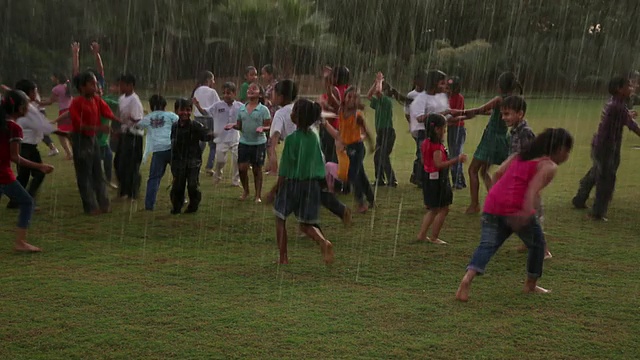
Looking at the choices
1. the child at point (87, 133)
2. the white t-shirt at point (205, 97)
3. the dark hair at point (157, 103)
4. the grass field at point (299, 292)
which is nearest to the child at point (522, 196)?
the grass field at point (299, 292)

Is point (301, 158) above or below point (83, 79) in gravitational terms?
below

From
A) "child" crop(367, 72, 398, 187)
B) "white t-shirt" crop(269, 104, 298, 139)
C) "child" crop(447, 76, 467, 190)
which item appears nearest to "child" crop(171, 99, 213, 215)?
"white t-shirt" crop(269, 104, 298, 139)

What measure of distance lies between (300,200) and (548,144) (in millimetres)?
2064

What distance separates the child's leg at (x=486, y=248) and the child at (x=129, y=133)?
5.21m

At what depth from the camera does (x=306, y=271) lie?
6867mm

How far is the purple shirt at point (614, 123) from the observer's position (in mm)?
9031

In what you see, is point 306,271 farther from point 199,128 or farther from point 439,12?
point 439,12

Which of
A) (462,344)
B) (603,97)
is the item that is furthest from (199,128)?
(603,97)

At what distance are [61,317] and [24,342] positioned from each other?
0.49 meters

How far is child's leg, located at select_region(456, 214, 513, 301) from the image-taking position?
5.97 meters

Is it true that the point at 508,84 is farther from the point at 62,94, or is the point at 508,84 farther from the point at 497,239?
the point at 62,94

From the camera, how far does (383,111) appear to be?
11.2 metres

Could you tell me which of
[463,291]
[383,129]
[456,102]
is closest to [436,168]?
[463,291]

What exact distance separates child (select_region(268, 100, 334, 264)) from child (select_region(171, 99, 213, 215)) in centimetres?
274
